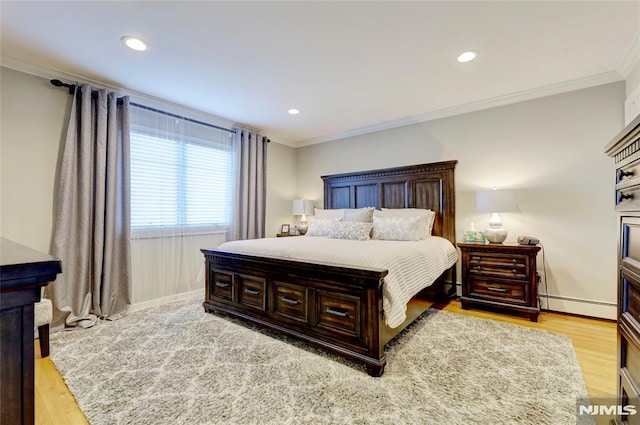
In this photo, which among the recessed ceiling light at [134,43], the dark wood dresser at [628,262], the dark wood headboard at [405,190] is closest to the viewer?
the dark wood dresser at [628,262]

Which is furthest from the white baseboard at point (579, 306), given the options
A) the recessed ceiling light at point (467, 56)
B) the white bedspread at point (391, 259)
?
the recessed ceiling light at point (467, 56)

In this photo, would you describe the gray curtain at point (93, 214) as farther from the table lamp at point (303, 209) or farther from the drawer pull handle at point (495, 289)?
the drawer pull handle at point (495, 289)

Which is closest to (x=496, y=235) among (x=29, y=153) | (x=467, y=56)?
(x=467, y=56)

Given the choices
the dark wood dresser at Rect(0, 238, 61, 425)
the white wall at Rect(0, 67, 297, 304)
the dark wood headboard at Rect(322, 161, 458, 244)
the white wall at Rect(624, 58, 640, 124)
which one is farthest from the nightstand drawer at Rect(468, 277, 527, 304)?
the white wall at Rect(0, 67, 297, 304)

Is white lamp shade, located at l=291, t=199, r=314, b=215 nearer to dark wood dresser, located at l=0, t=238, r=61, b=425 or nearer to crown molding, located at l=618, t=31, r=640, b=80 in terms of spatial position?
crown molding, located at l=618, t=31, r=640, b=80

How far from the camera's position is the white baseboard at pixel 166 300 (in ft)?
10.9

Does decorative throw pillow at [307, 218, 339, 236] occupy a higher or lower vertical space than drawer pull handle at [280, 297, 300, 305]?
higher

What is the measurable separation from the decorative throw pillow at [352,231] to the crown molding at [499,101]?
67.3 inches

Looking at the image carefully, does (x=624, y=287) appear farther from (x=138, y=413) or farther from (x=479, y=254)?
(x=138, y=413)

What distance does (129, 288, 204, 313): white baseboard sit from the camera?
3.31m

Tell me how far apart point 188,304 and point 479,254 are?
11.3ft

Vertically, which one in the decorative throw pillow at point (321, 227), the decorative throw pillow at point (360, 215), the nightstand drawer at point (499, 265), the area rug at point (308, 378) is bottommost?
the area rug at point (308, 378)

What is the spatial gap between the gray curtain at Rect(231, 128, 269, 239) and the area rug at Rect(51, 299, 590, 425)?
6.16ft

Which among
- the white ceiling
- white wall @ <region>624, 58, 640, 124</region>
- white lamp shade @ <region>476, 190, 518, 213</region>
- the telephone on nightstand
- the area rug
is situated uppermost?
the white ceiling
